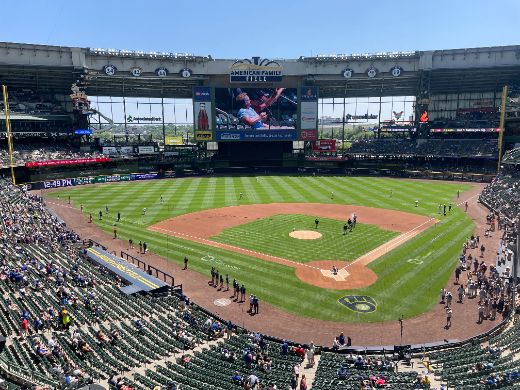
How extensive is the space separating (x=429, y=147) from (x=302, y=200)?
44.2 metres

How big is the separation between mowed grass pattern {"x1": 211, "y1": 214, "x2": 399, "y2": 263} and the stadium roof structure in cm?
5155

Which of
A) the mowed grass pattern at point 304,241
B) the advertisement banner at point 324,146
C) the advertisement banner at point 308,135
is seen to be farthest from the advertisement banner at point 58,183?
the advertisement banner at point 324,146

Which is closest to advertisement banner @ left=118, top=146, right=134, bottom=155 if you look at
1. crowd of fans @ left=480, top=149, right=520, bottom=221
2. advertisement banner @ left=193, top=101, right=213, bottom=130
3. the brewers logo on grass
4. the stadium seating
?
advertisement banner @ left=193, top=101, right=213, bottom=130

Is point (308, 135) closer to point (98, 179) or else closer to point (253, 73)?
point (253, 73)

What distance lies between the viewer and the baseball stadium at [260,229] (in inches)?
742

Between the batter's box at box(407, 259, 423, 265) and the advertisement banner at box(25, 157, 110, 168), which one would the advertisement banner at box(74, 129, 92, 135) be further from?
the batter's box at box(407, 259, 423, 265)

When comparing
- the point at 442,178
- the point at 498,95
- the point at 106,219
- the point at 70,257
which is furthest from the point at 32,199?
the point at 498,95

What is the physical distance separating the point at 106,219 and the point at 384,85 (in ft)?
230

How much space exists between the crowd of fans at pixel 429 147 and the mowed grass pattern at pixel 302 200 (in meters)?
13.3

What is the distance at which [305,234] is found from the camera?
4138 cm

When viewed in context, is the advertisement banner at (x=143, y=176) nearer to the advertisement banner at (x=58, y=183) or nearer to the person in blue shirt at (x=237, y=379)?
the advertisement banner at (x=58, y=183)

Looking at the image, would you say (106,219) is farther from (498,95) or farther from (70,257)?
(498,95)

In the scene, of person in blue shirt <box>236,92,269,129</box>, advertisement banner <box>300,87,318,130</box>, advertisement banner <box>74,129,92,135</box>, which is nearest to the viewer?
advertisement banner <box>74,129,92,135</box>

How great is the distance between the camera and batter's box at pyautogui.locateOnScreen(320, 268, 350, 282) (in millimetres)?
30120
